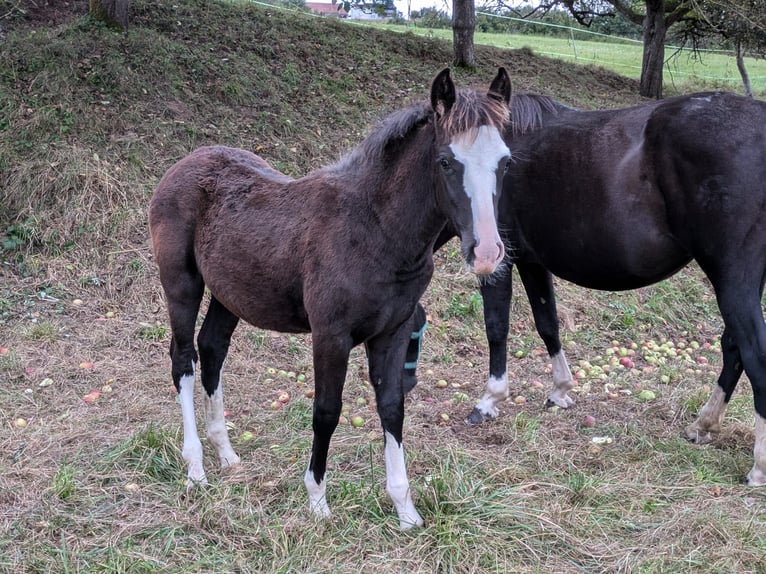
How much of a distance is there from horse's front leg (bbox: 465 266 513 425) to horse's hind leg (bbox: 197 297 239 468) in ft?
5.53

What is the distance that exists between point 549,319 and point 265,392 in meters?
2.10

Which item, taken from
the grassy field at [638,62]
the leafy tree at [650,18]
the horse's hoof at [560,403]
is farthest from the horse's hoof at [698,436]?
the grassy field at [638,62]

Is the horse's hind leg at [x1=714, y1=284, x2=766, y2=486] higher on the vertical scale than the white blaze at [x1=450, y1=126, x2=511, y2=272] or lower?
lower

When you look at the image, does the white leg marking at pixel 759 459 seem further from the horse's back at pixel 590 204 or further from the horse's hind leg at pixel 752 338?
the horse's back at pixel 590 204


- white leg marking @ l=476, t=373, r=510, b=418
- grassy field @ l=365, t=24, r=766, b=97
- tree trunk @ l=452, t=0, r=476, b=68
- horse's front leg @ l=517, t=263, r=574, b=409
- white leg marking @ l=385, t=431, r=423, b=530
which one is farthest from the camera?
grassy field @ l=365, t=24, r=766, b=97

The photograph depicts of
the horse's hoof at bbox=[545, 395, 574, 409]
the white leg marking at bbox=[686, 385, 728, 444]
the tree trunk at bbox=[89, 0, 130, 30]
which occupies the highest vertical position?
the tree trunk at bbox=[89, 0, 130, 30]

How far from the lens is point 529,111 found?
14.4 ft

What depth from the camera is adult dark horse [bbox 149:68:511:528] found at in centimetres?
271

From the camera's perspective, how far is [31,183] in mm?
6805

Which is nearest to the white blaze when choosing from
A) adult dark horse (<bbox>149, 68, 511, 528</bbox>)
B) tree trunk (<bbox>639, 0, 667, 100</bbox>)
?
adult dark horse (<bbox>149, 68, 511, 528</bbox>)

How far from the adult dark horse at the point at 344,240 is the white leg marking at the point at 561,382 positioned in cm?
192

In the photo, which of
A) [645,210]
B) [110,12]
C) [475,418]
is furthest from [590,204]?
[110,12]

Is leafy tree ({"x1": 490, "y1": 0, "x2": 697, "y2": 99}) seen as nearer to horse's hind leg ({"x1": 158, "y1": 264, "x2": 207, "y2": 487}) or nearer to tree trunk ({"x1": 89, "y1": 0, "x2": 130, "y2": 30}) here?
tree trunk ({"x1": 89, "y1": 0, "x2": 130, "y2": 30})

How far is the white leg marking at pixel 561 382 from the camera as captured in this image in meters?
4.85
